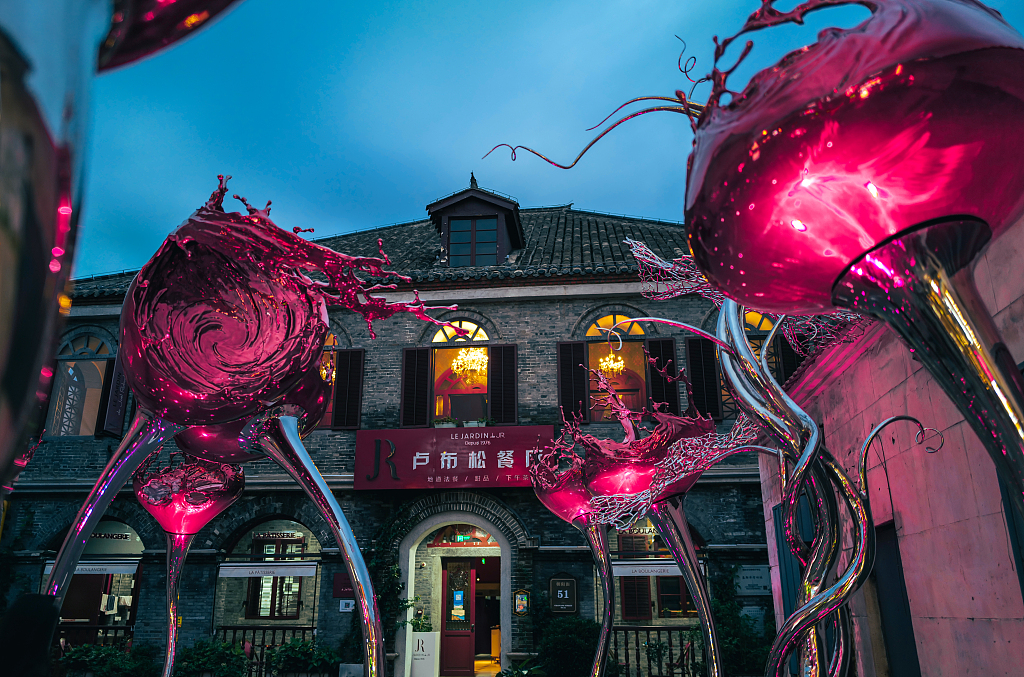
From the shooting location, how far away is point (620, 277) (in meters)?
13.3

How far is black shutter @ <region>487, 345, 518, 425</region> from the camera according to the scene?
12867 millimetres

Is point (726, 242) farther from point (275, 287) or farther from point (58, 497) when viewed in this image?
point (58, 497)

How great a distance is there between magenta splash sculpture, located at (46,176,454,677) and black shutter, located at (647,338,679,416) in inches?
423

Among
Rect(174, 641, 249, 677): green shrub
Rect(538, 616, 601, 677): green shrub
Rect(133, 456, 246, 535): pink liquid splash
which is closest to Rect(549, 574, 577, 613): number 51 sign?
Rect(538, 616, 601, 677): green shrub

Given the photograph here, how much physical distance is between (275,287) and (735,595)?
11.1 metres

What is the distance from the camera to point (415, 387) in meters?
13.2

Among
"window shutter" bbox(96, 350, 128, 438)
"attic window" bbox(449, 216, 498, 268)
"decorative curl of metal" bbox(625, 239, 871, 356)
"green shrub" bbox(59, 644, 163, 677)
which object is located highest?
"attic window" bbox(449, 216, 498, 268)

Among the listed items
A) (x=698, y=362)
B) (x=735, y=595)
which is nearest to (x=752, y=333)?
(x=698, y=362)

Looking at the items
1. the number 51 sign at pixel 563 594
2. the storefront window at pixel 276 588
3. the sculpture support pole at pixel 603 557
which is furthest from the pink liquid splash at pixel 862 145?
the storefront window at pixel 276 588

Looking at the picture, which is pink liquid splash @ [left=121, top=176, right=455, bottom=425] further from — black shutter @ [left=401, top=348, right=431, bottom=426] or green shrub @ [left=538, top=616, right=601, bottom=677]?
black shutter @ [left=401, top=348, right=431, bottom=426]

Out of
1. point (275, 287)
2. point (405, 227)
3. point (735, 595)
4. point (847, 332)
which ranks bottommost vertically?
point (735, 595)

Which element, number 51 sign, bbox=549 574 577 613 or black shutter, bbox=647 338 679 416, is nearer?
number 51 sign, bbox=549 574 577 613

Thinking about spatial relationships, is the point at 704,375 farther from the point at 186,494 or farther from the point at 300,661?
the point at 186,494

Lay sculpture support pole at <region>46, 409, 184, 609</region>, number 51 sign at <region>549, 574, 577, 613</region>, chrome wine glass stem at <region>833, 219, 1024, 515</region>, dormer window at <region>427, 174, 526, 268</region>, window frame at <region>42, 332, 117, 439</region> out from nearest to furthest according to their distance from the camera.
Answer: chrome wine glass stem at <region>833, 219, 1024, 515</region> → sculpture support pole at <region>46, 409, 184, 609</region> → number 51 sign at <region>549, 574, 577, 613</region> → window frame at <region>42, 332, 117, 439</region> → dormer window at <region>427, 174, 526, 268</region>
